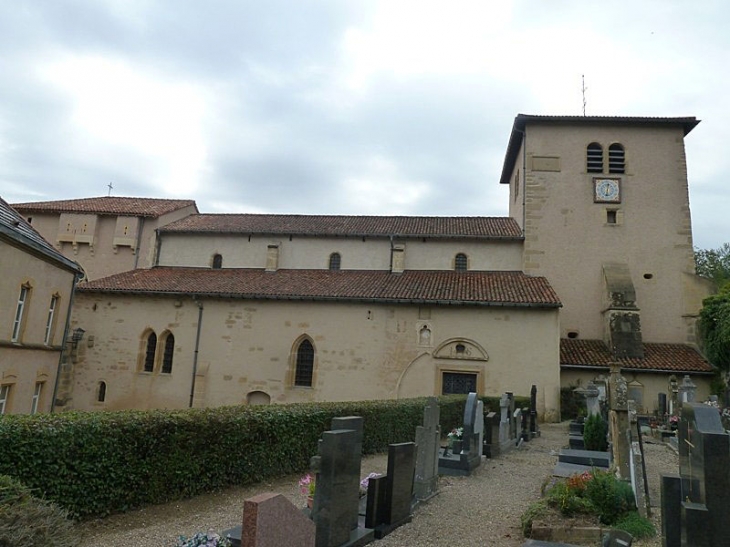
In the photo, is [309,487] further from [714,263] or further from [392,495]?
[714,263]

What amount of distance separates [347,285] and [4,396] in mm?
11868

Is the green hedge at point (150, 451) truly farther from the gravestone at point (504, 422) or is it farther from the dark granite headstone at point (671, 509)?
the dark granite headstone at point (671, 509)

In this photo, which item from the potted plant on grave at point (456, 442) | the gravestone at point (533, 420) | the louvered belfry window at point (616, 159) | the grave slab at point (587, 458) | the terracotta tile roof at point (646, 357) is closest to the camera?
the grave slab at point (587, 458)

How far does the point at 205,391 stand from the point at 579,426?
536 inches

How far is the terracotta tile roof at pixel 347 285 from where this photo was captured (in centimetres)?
1878

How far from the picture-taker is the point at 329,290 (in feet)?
65.5

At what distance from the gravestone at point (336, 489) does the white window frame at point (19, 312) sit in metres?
12.4

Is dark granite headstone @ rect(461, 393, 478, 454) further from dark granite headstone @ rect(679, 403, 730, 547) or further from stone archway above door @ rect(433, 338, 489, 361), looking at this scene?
stone archway above door @ rect(433, 338, 489, 361)

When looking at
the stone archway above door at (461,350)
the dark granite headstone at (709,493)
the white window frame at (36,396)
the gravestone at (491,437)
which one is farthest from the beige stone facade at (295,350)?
the dark granite headstone at (709,493)

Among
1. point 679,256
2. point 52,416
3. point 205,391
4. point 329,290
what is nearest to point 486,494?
point 52,416

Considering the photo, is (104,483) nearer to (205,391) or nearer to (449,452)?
(449,452)

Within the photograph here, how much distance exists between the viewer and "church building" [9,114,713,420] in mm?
18672

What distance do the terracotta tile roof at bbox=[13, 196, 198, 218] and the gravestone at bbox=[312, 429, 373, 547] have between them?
71.5ft

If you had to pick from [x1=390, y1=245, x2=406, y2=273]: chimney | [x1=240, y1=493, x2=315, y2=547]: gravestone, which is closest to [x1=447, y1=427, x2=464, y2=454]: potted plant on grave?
[x1=240, y1=493, x2=315, y2=547]: gravestone
